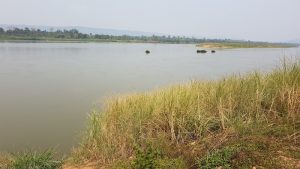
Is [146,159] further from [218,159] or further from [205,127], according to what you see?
[205,127]

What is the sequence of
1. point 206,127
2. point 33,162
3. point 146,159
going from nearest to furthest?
point 146,159 → point 33,162 → point 206,127

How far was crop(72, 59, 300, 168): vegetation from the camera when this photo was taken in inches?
174

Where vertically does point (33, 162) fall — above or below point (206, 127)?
below

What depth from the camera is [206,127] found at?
18.3 feet

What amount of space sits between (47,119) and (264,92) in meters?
6.86

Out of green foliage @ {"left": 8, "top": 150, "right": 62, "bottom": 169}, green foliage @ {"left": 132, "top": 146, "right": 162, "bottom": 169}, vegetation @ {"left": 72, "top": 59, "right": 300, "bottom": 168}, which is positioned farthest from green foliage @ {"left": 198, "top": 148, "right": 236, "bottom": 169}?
green foliage @ {"left": 8, "top": 150, "right": 62, "bottom": 169}

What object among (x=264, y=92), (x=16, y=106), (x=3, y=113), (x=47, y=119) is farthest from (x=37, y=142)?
(x=264, y=92)

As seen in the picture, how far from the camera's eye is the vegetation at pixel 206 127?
441cm

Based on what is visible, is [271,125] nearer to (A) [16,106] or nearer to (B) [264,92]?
(B) [264,92]

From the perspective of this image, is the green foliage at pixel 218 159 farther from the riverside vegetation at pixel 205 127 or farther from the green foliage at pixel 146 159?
the green foliage at pixel 146 159

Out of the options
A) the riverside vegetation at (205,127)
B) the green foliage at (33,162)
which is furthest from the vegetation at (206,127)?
the green foliage at (33,162)

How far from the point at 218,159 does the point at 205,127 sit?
51.9 inches

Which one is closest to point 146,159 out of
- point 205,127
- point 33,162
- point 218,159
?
point 218,159

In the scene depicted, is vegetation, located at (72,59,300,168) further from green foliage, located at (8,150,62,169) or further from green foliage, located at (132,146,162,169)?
green foliage, located at (8,150,62,169)
